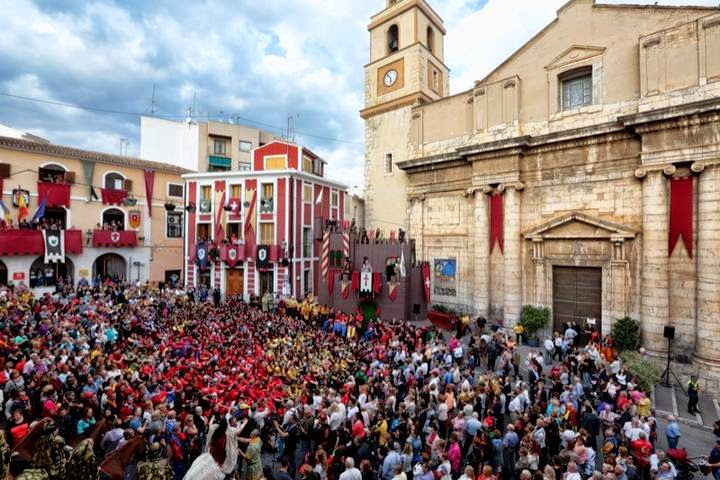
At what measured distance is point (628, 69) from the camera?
18.9 metres

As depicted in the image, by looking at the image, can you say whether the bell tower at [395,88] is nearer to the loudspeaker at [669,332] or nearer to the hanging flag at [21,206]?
the loudspeaker at [669,332]

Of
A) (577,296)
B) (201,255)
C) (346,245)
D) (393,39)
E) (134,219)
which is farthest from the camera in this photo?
(134,219)

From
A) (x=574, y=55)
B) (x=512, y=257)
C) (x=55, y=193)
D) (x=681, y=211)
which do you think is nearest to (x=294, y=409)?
(x=512, y=257)

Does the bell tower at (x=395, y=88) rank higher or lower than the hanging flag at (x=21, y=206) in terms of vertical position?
higher

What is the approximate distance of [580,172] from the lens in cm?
2002

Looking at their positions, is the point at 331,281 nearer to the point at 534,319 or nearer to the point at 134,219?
the point at 534,319

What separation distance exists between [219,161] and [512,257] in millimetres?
37154

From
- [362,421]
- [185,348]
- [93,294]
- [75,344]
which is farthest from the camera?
[93,294]

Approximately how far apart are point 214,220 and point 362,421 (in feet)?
89.0

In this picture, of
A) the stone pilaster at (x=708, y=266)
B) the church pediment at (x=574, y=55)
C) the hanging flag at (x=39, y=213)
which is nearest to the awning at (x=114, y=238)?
the hanging flag at (x=39, y=213)

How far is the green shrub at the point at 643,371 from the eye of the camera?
14.7 m

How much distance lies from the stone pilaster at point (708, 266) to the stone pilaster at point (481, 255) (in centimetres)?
911

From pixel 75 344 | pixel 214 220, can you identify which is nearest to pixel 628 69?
pixel 75 344

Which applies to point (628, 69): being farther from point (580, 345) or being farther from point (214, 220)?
point (214, 220)
